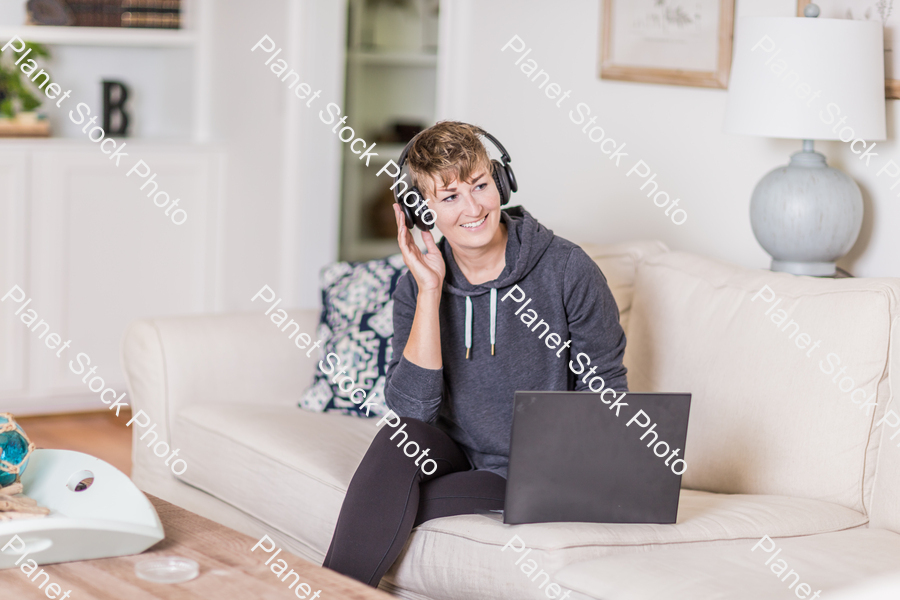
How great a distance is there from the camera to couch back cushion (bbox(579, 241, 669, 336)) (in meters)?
2.20

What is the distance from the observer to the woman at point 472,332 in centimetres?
174

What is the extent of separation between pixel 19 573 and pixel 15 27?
283 cm

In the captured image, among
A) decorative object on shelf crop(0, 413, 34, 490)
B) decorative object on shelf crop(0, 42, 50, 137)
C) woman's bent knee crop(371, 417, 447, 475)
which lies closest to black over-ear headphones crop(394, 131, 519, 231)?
woman's bent knee crop(371, 417, 447, 475)

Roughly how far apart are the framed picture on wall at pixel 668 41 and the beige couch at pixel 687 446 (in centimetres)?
50

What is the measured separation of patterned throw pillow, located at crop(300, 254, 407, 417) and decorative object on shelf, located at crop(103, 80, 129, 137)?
6.04ft

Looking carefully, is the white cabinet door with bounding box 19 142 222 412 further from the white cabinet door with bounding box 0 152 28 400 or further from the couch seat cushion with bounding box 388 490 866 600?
the couch seat cushion with bounding box 388 490 866 600

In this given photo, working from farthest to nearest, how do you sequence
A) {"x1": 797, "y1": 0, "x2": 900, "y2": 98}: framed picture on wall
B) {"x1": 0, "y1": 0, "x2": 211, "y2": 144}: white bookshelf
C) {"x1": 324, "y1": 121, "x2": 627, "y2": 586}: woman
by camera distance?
{"x1": 0, "y1": 0, "x2": 211, "y2": 144}: white bookshelf
{"x1": 797, "y1": 0, "x2": 900, "y2": 98}: framed picture on wall
{"x1": 324, "y1": 121, "x2": 627, "y2": 586}: woman

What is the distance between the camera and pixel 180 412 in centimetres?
231

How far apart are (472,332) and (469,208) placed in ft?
0.79

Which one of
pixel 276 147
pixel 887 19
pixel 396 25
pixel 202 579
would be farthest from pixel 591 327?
pixel 396 25

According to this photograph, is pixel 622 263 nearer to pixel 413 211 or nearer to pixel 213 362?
pixel 413 211

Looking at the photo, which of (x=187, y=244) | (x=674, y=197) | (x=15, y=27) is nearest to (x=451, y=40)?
(x=674, y=197)

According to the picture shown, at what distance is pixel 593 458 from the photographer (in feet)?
5.11

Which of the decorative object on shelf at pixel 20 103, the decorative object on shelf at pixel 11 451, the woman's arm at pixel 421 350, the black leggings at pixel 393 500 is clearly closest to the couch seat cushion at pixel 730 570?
the black leggings at pixel 393 500
